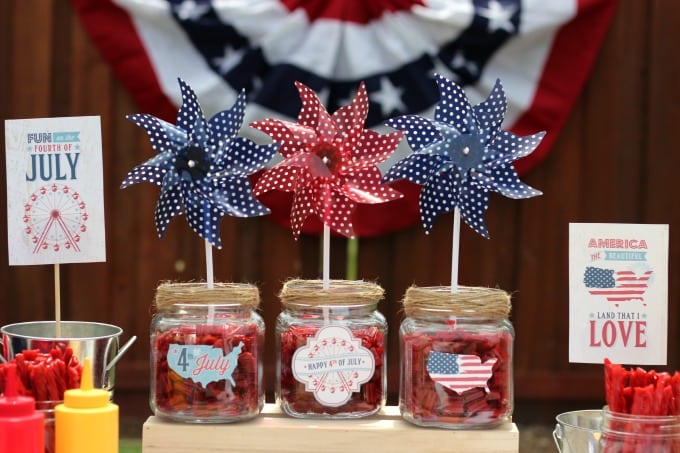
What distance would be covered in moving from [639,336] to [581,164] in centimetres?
150

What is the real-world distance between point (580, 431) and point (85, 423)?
23.9 inches

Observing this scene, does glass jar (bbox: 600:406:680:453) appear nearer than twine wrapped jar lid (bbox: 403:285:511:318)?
Yes

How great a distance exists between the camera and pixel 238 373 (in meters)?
1.29

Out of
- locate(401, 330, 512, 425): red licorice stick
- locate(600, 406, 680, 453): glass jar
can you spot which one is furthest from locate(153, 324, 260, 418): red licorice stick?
locate(600, 406, 680, 453): glass jar

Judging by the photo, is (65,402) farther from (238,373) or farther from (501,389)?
(501,389)

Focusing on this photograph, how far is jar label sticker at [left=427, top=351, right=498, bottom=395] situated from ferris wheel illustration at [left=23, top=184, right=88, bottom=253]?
54 cm

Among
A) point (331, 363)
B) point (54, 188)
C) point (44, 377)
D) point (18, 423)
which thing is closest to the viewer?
point (18, 423)

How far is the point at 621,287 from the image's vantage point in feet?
4.32

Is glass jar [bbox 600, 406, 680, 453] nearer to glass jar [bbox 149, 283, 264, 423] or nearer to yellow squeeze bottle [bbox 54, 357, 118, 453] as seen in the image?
glass jar [bbox 149, 283, 264, 423]

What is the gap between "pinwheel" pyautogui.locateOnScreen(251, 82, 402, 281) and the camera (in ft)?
4.42

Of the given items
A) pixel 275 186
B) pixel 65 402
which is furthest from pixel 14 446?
pixel 275 186

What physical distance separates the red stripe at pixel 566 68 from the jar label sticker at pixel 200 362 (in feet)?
5.18

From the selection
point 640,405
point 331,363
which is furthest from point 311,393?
point 640,405

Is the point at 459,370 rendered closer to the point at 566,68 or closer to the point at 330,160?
the point at 330,160
